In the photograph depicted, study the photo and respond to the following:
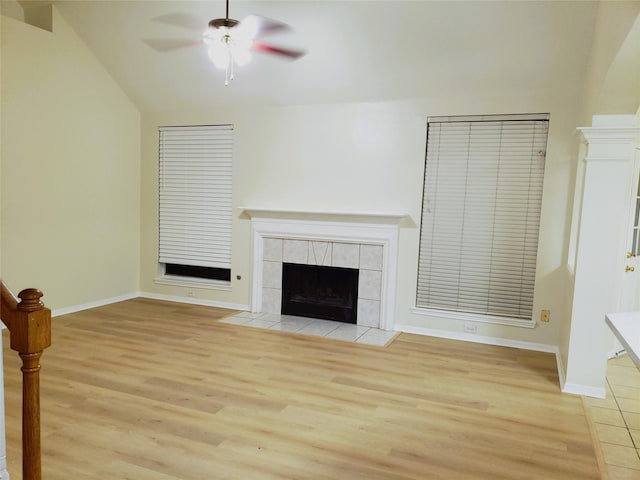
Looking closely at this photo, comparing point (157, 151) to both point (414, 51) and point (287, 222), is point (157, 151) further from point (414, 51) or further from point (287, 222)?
point (414, 51)

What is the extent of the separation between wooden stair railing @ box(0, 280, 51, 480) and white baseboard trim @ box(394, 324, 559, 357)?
385 cm

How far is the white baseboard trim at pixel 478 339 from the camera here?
4582 millimetres

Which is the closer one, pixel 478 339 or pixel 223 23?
pixel 223 23

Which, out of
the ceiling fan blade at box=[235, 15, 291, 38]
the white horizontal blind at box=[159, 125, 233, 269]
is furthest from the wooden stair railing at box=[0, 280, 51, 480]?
the white horizontal blind at box=[159, 125, 233, 269]

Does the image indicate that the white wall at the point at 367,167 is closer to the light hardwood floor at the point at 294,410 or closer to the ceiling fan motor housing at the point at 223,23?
the light hardwood floor at the point at 294,410

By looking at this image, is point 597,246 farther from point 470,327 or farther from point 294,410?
point 294,410

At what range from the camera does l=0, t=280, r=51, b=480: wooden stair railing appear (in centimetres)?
162

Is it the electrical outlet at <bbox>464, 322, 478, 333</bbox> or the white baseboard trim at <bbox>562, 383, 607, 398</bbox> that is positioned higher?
the electrical outlet at <bbox>464, 322, 478, 333</bbox>

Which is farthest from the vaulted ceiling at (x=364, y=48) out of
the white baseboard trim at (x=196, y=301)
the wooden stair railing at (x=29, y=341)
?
the wooden stair railing at (x=29, y=341)

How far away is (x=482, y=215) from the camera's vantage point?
15.6ft

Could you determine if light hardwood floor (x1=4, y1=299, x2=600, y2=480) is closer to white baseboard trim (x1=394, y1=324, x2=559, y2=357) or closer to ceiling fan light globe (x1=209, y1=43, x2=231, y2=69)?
white baseboard trim (x1=394, y1=324, x2=559, y2=357)

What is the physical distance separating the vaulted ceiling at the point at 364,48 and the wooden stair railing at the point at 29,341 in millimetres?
3387

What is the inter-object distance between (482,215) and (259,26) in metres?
2.72

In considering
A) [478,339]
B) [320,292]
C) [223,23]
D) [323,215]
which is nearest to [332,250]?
[323,215]
